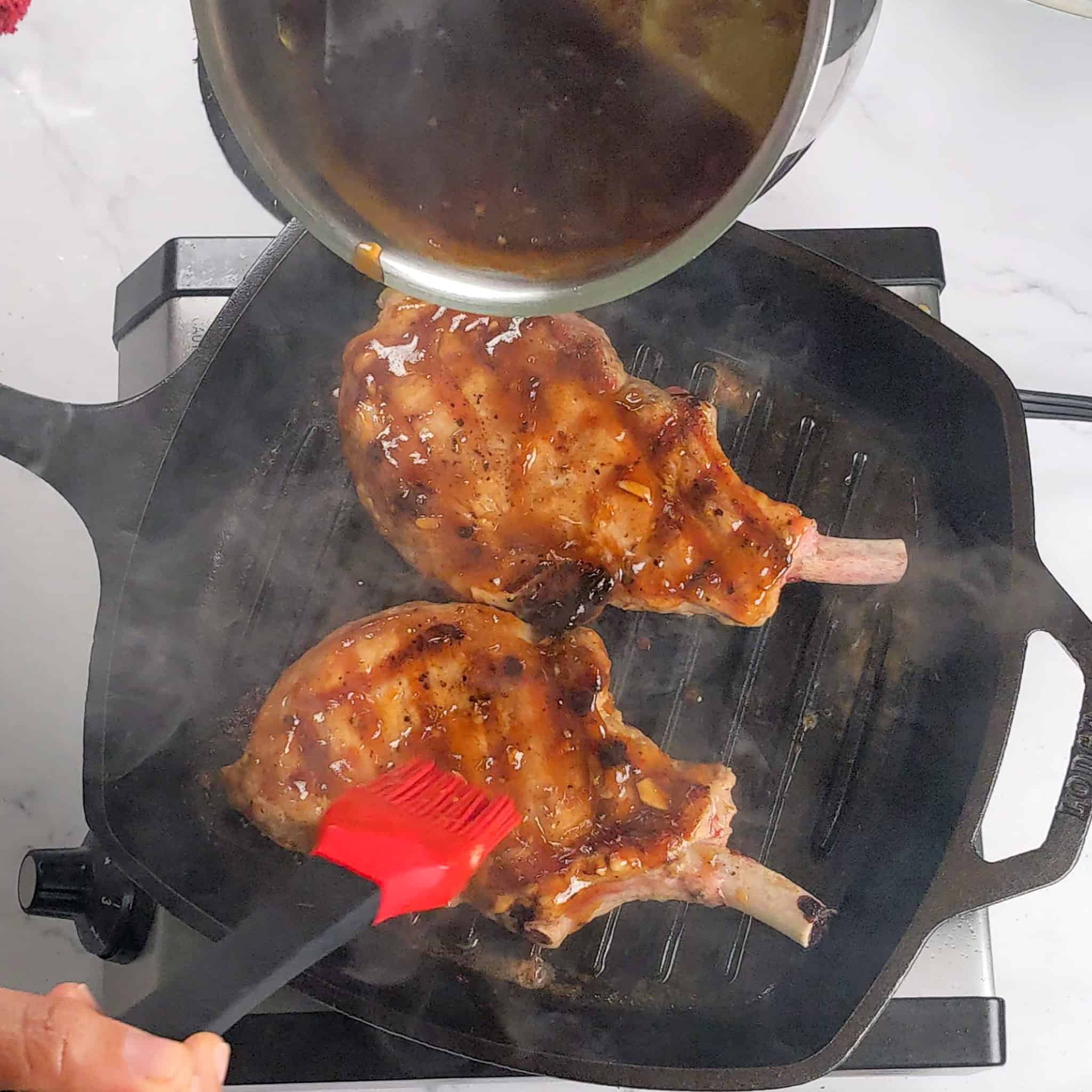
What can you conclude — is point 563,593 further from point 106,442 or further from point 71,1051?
point 71,1051

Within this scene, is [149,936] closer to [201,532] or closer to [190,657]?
[190,657]

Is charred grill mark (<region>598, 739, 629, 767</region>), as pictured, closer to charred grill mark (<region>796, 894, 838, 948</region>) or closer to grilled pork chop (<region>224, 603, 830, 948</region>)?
grilled pork chop (<region>224, 603, 830, 948</region>)

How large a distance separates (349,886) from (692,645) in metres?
0.49

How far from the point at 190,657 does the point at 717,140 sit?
748 millimetres

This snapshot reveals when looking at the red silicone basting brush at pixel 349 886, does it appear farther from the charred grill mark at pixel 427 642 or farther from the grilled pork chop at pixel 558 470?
the grilled pork chop at pixel 558 470

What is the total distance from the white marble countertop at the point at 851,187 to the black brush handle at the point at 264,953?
701mm

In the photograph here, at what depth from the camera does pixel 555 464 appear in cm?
104

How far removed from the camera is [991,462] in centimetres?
107

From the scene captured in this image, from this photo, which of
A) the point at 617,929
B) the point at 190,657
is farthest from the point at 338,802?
the point at 617,929

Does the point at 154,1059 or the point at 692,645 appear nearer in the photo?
the point at 154,1059

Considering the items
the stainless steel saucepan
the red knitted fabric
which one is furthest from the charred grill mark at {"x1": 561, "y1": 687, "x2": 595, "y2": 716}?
the red knitted fabric

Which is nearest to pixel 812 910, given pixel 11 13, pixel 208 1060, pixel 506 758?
pixel 506 758

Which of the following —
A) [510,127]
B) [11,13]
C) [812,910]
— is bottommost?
[812,910]

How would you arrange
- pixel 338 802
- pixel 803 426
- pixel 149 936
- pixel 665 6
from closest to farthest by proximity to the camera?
pixel 665 6, pixel 338 802, pixel 149 936, pixel 803 426
